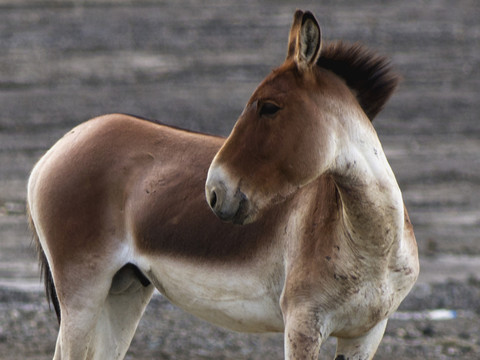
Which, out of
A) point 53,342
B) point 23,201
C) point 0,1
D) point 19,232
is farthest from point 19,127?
point 0,1

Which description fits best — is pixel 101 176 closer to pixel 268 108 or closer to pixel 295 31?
pixel 268 108

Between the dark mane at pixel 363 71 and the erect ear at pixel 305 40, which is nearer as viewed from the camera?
the erect ear at pixel 305 40

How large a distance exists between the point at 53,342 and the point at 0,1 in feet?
50.1

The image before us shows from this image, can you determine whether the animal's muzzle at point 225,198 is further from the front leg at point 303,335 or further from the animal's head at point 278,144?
the front leg at point 303,335

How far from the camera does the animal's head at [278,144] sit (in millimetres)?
3963

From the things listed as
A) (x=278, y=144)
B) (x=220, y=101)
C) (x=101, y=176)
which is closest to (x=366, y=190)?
(x=278, y=144)

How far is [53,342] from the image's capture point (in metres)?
7.10

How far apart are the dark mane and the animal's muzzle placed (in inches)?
26.3

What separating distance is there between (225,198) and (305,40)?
0.70 meters

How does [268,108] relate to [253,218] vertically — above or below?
above

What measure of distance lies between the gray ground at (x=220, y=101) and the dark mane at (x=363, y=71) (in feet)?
9.67

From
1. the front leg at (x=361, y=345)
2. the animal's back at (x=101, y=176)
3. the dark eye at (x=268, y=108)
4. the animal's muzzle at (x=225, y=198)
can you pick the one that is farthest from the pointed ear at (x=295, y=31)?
the front leg at (x=361, y=345)

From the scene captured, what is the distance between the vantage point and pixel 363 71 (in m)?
4.32

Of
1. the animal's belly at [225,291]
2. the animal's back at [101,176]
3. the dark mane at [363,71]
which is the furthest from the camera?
the animal's back at [101,176]
